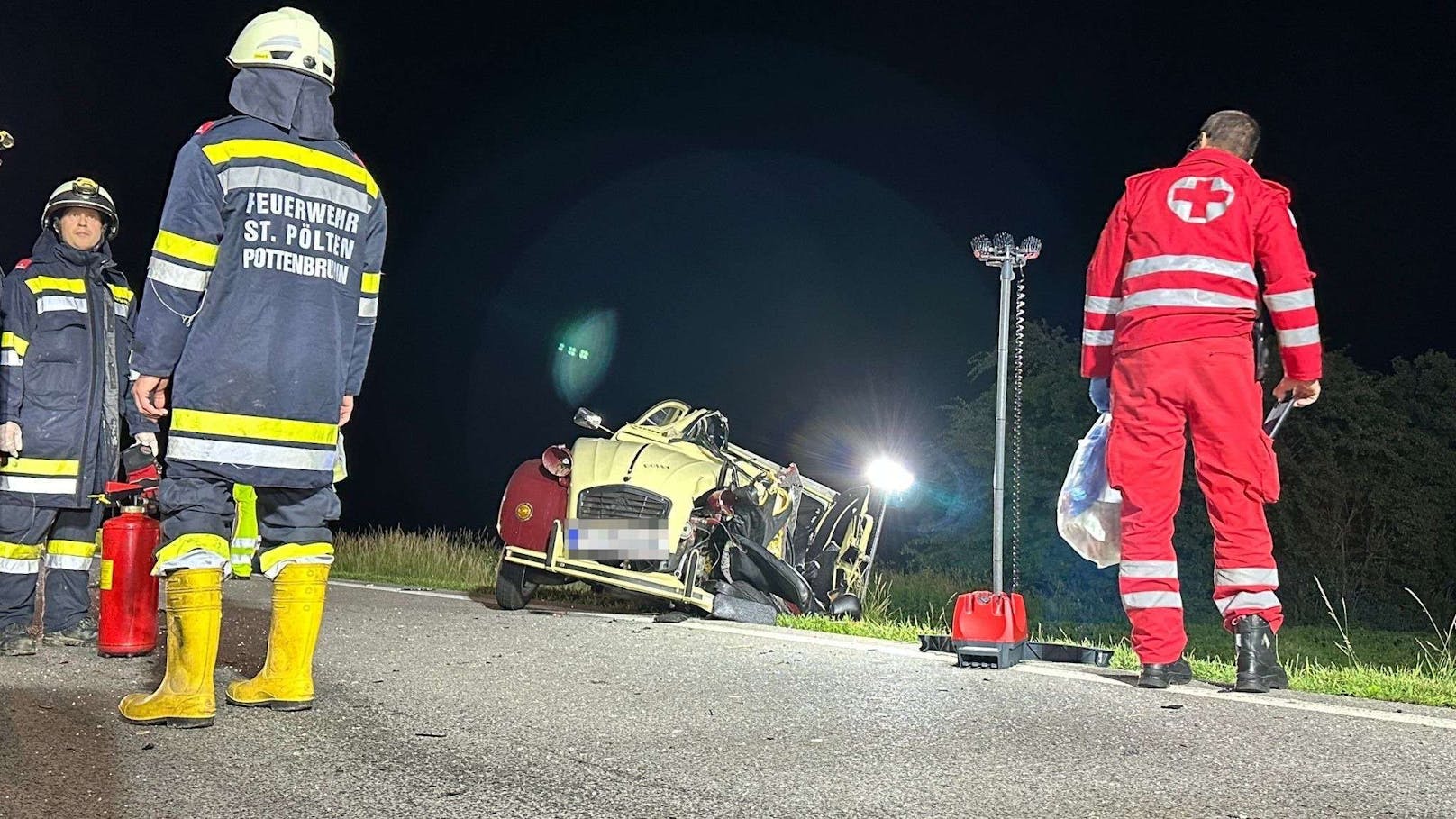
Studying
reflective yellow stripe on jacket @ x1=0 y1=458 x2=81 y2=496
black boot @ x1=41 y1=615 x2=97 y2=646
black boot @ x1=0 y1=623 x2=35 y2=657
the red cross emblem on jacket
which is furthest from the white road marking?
Result: black boot @ x1=0 y1=623 x2=35 y2=657

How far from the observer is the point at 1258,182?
4.74 meters

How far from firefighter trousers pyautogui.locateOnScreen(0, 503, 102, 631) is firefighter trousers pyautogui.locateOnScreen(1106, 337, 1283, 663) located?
4.47 m

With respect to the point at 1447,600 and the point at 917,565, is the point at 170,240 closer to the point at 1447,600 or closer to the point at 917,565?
the point at 917,565

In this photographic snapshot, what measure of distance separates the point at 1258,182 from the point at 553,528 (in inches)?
165

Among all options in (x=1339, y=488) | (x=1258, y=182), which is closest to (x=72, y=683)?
(x=1258, y=182)

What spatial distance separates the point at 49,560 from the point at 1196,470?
4905 mm

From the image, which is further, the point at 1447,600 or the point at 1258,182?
the point at 1447,600

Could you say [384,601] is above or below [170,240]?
below

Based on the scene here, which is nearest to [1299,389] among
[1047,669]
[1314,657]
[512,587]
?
[1047,669]

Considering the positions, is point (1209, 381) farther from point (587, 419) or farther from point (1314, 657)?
point (1314, 657)

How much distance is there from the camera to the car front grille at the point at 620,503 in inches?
290

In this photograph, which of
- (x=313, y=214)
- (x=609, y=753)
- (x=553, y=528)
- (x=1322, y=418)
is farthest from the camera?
(x=1322, y=418)

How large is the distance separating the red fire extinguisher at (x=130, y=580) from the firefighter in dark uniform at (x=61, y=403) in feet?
1.20

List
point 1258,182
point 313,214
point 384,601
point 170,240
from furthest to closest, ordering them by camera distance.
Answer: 1. point 384,601
2. point 1258,182
3. point 313,214
4. point 170,240
